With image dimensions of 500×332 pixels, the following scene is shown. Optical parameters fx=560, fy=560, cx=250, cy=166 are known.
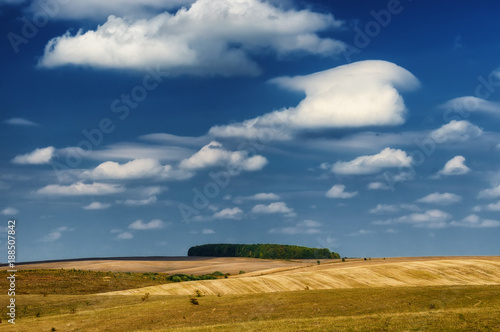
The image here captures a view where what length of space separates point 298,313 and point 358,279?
1271 inches

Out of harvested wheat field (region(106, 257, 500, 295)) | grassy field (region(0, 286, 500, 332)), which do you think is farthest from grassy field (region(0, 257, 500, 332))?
harvested wheat field (region(106, 257, 500, 295))

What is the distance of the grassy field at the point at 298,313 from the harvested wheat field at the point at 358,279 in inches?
443

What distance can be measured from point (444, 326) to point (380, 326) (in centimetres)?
393

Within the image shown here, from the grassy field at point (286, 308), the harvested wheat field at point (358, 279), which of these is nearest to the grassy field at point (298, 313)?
the grassy field at point (286, 308)

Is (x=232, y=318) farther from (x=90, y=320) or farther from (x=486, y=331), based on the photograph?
(x=486, y=331)

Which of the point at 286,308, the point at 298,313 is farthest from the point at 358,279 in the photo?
the point at 298,313

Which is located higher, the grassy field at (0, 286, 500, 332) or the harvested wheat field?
the harvested wheat field

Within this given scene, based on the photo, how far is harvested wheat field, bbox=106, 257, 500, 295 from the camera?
7031 cm

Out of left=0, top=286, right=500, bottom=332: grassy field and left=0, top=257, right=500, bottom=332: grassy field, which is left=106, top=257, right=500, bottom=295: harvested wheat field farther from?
left=0, top=286, right=500, bottom=332: grassy field

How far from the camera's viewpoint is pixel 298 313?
154 feet

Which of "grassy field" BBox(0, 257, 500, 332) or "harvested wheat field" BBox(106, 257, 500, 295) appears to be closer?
"grassy field" BBox(0, 257, 500, 332)

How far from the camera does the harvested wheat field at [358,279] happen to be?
70.3 meters

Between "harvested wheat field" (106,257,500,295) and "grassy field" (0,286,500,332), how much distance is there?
11.3 metres

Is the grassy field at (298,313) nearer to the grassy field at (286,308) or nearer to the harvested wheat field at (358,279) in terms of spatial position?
the grassy field at (286,308)
